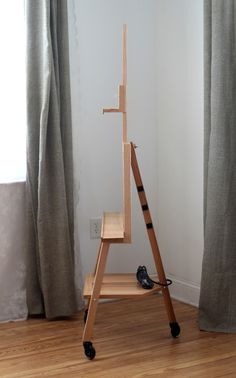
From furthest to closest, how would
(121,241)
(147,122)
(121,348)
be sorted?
(147,122)
(121,348)
(121,241)

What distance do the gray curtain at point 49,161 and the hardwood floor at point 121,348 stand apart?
0.21 m

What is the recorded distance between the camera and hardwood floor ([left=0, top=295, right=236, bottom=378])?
7.50 ft

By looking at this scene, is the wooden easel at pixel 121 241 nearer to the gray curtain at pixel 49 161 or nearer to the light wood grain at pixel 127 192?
the light wood grain at pixel 127 192

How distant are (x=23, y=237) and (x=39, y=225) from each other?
17cm

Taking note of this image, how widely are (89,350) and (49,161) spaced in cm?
98

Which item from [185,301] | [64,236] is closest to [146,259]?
[185,301]

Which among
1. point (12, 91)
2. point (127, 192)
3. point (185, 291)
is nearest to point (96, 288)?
point (127, 192)

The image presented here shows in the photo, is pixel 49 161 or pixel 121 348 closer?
pixel 121 348

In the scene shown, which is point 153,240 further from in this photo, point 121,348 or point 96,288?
point 121,348

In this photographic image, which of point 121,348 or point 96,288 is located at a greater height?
point 96,288

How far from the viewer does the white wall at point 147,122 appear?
10.2 ft

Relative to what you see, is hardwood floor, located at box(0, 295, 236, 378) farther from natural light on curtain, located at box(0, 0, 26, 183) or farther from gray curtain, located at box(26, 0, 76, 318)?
natural light on curtain, located at box(0, 0, 26, 183)

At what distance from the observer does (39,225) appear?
288cm

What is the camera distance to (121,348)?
2533mm
